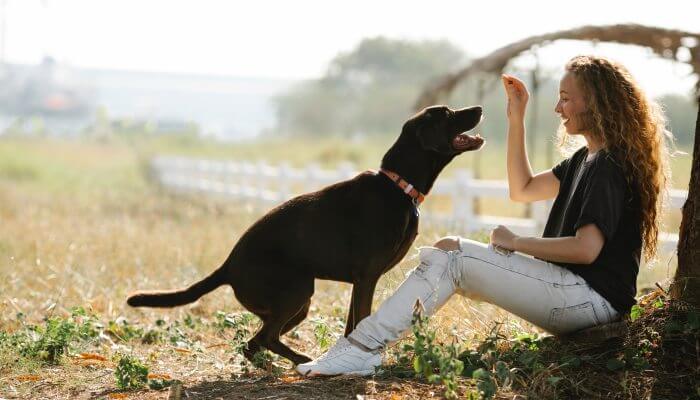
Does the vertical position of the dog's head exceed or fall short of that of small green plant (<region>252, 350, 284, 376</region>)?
it exceeds it

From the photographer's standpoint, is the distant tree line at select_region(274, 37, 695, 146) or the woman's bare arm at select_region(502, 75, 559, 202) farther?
the distant tree line at select_region(274, 37, 695, 146)

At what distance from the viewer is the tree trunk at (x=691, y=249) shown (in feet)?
13.2

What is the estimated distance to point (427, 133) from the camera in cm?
444

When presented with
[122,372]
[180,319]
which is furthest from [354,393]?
[180,319]

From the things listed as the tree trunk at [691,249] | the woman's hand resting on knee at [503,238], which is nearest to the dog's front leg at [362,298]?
the woman's hand resting on knee at [503,238]

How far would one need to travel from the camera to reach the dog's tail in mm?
4344

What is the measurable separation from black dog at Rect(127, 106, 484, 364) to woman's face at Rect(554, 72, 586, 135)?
1.55 ft

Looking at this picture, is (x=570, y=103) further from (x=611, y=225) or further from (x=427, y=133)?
(x=427, y=133)

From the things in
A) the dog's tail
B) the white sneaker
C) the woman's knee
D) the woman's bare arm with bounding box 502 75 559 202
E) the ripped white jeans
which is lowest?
the white sneaker

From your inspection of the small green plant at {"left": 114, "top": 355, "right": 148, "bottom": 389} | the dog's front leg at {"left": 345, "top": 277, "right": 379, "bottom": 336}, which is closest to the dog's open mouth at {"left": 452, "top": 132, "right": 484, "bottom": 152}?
the dog's front leg at {"left": 345, "top": 277, "right": 379, "bottom": 336}

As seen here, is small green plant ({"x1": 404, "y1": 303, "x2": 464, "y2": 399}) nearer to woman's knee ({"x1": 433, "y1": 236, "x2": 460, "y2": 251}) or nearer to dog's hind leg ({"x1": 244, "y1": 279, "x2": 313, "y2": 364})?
woman's knee ({"x1": 433, "y1": 236, "x2": 460, "y2": 251})

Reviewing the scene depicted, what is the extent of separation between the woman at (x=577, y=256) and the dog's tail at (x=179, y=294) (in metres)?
0.72

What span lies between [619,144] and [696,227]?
56 centimetres

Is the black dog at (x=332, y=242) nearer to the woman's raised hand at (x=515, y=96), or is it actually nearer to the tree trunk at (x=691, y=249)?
the woman's raised hand at (x=515, y=96)
